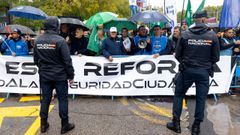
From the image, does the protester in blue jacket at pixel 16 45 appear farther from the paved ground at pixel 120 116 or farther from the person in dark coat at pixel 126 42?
the person in dark coat at pixel 126 42

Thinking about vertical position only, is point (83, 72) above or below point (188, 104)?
above

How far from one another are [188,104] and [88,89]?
7.97 ft

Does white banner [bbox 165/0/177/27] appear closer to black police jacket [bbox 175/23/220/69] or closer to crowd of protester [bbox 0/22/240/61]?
crowd of protester [bbox 0/22/240/61]

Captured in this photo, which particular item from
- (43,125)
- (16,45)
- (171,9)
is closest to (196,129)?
(43,125)

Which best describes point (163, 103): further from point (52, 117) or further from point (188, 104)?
point (52, 117)

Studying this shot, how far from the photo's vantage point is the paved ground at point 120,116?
5629 millimetres

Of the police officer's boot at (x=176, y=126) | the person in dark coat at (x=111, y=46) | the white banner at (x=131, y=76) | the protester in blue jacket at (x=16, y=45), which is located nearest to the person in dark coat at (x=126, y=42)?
the person in dark coat at (x=111, y=46)

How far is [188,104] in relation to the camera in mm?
7324

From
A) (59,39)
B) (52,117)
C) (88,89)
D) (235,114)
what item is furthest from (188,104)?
(59,39)

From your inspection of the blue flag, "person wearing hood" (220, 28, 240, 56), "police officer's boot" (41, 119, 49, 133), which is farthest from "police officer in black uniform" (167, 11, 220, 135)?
the blue flag

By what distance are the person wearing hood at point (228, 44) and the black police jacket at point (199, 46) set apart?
286 cm

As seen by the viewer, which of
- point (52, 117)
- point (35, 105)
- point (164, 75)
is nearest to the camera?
point (52, 117)

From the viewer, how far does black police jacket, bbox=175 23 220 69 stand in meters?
5.18

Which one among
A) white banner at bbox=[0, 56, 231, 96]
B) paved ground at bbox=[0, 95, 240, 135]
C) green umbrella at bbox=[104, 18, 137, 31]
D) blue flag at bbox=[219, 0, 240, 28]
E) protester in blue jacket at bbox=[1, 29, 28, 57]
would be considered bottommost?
paved ground at bbox=[0, 95, 240, 135]
